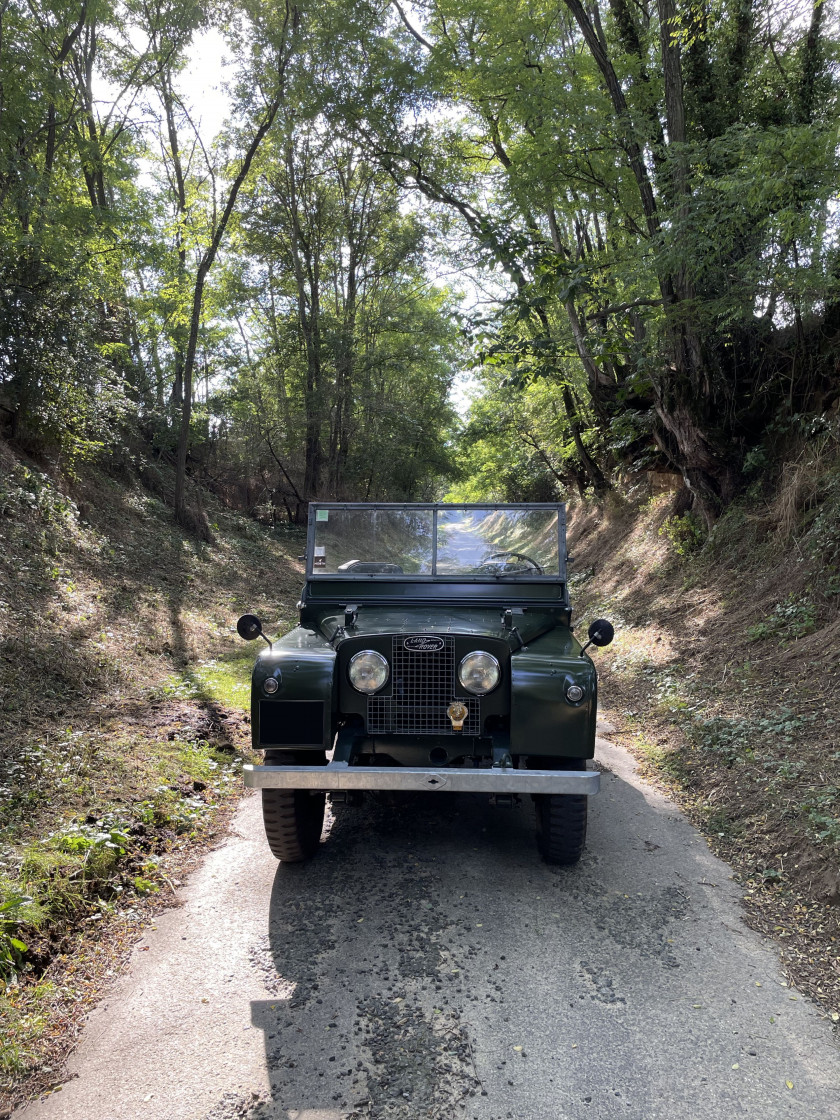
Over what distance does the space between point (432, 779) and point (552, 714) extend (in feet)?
2.49

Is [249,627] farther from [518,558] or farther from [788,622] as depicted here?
[788,622]

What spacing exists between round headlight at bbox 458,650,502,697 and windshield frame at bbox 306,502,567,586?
127 cm

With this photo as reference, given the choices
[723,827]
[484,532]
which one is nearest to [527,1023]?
[723,827]

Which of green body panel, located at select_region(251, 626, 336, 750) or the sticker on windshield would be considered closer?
green body panel, located at select_region(251, 626, 336, 750)

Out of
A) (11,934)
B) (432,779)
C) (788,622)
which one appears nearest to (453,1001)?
(432,779)

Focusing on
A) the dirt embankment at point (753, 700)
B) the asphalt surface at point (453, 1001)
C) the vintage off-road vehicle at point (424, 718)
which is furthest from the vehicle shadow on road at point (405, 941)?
the dirt embankment at point (753, 700)

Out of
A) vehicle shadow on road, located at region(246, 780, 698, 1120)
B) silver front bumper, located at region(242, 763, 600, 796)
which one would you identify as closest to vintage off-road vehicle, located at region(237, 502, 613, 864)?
silver front bumper, located at region(242, 763, 600, 796)

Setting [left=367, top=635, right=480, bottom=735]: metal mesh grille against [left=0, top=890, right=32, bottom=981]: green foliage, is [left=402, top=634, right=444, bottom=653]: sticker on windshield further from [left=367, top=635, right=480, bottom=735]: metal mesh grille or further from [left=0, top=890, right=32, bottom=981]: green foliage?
[left=0, top=890, right=32, bottom=981]: green foliage

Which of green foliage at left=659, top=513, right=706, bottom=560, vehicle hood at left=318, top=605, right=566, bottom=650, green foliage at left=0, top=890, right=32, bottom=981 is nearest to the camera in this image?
green foliage at left=0, top=890, right=32, bottom=981

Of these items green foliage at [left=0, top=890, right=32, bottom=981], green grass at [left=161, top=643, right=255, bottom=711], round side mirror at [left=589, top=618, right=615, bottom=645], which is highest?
round side mirror at [left=589, top=618, right=615, bottom=645]

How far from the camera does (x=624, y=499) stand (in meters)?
16.4

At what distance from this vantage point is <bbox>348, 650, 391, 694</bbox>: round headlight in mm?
3977

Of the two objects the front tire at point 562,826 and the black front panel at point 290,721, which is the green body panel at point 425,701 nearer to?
the black front panel at point 290,721

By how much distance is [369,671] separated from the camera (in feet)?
13.1
